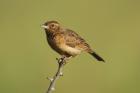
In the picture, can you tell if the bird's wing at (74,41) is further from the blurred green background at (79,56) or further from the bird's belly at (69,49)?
the blurred green background at (79,56)

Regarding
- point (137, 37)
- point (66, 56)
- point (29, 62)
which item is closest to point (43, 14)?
point (137, 37)

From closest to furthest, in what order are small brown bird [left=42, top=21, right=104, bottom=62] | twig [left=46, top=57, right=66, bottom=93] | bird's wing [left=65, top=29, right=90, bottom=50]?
twig [left=46, top=57, right=66, bottom=93] < small brown bird [left=42, top=21, right=104, bottom=62] < bird's wing [left=65, top=29, right=90, bottom=50]

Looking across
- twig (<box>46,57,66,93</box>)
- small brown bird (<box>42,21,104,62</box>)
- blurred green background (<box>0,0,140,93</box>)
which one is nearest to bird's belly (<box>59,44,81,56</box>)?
small brown bird (<box>42,21,104,62</box>)

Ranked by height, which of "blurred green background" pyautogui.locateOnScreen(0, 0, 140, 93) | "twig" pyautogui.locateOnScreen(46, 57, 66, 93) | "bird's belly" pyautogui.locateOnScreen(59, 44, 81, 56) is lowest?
"blurred green background" pyautogui.locateOnScreen(0, 0, 140, 93)

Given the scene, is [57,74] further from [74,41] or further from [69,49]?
[74,41]

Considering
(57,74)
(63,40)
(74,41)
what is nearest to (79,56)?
(74,41)

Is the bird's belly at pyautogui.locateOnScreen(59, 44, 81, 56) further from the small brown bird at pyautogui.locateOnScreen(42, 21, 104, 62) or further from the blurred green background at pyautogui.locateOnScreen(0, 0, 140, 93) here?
the blurred green background at pyautogui.locateOnScreen(0, 0, 140, 93)

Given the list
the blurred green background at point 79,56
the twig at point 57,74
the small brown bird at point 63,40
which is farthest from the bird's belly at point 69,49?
the blurred green background at point 79,56
